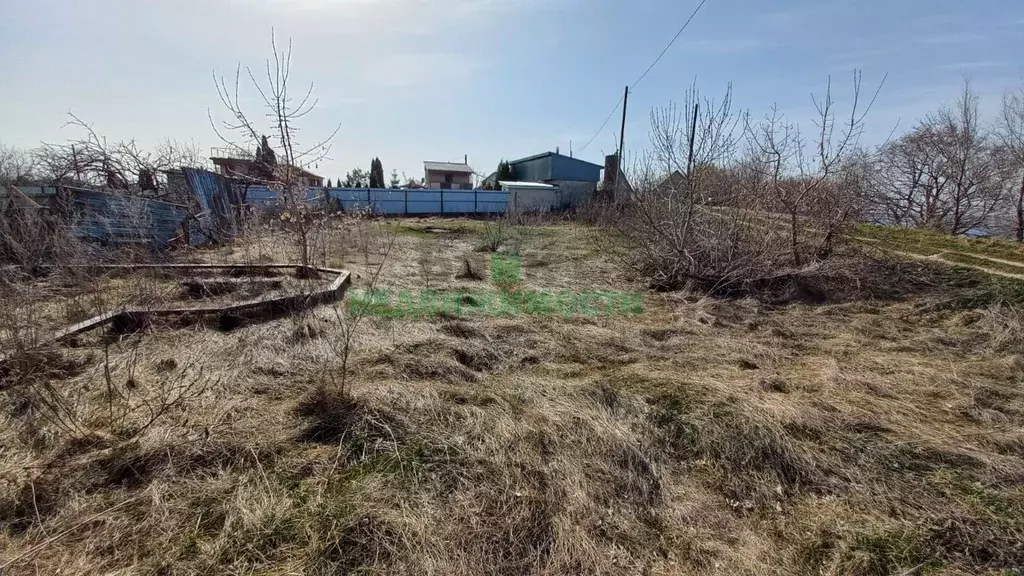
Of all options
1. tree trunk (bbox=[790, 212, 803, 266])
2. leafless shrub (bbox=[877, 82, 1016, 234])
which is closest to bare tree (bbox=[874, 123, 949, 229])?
leafless shrub (bbox=[877, 82, 1016, 234])

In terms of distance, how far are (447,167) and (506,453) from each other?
129 ft

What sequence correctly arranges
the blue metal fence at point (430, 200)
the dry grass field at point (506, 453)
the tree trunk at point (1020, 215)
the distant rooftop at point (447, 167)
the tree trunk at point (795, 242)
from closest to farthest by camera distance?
the dry grass field at point (506, 453) → the tree trunk at point (795, 242) → the tree trunk at point (1020, 215) → the blue metal fence at point (430, 200) → the distant rooftop at point (447, 167)

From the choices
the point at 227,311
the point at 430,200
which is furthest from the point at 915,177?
the point at 227,311

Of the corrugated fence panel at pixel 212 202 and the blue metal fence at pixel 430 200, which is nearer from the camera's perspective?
the corrugated fence panel at pixel 212 202

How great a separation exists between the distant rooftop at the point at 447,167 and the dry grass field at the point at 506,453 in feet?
121

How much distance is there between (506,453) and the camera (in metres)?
2.33

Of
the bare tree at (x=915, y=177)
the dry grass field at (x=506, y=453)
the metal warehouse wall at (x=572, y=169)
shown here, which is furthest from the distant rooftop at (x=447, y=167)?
the dry grass field at (x=506, y=453)

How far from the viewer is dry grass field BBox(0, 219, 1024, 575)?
69.1 inches

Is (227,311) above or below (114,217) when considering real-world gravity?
below

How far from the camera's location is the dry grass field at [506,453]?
175cm

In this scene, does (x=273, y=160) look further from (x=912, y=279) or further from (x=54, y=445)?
(x=912, y=279)

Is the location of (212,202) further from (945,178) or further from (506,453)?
(945,178)

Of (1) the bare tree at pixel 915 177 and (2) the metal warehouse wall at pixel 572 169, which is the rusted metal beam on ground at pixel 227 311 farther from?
(2) the metal warehouse wall at pixel 572 169

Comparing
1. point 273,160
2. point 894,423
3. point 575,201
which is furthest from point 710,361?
point 575,201
